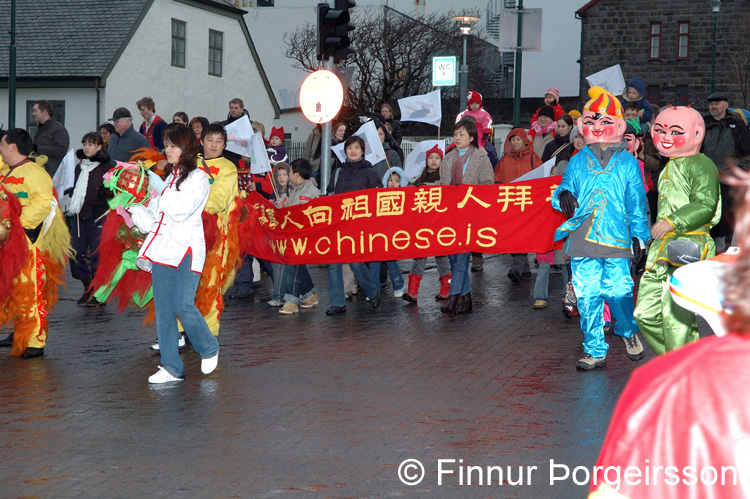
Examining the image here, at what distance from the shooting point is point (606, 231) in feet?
23.9

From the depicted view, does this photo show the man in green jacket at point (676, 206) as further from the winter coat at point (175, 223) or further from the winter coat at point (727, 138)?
the winter coat at point (727, 138)

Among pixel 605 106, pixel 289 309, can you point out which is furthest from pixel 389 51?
pixel 605 106

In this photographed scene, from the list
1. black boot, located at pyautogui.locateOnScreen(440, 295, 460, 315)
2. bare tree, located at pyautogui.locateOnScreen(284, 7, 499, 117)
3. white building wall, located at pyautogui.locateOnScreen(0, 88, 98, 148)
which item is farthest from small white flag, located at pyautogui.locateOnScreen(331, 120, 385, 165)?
bare tree, located at pyautogui.locateOnScreen(284, 7, 499, 117)

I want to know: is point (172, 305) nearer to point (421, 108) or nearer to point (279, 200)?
point (279, 200)

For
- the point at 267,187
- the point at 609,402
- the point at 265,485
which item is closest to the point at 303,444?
the point at 265,485

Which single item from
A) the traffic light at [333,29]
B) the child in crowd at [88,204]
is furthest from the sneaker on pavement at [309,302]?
the traffic light at [333,29]

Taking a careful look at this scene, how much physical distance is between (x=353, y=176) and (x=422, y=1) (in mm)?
36698

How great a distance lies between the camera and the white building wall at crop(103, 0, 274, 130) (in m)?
30.9

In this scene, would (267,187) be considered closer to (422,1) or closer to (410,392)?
(410,392)

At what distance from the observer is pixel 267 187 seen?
11.9 meters

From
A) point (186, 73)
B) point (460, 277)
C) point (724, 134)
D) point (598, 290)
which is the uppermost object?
point (186, 73)

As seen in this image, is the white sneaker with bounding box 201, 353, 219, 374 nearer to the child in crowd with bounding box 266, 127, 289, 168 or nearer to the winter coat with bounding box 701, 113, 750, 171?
the child in crowd with bounding box 266, 127, 289, 168

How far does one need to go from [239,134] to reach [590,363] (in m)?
5.40

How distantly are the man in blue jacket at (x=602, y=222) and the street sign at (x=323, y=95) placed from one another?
5.58 m
